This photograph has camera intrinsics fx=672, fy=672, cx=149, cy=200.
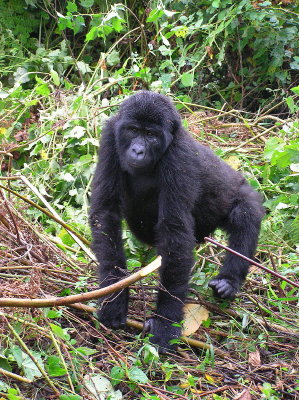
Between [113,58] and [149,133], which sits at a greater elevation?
[149,133]

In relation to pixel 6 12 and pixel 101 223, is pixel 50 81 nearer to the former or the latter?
pixel 6 12

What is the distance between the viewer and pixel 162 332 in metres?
3.85

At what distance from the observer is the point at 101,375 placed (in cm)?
336

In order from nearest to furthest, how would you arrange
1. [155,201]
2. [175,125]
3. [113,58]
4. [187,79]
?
1. [175,125]
2. [155,201]
3. [187,79]
4. [113,58]

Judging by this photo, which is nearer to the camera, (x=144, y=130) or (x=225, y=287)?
(x=144, y=130)

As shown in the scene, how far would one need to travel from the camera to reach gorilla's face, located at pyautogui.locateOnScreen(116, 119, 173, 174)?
13.5 feet

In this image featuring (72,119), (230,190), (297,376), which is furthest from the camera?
(72,119)

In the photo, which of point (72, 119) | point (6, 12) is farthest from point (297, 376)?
point (6, 12)

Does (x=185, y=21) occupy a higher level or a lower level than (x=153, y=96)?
lower

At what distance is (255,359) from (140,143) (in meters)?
1.45

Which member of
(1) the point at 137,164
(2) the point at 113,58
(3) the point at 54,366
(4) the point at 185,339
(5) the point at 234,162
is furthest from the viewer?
(2) the point at 113,58

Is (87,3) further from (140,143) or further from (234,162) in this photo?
(140,143)

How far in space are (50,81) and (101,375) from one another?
14.7 feet

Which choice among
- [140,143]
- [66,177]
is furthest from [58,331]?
[66,177]
